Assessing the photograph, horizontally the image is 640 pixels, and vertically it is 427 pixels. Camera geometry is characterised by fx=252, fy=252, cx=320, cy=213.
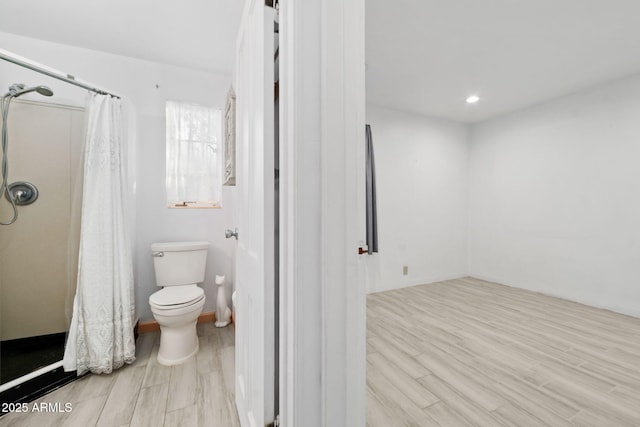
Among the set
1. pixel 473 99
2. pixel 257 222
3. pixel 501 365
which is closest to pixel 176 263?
pixel 257 222

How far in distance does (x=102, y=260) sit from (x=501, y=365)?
9.07 feet

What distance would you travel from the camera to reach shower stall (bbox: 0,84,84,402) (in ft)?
4.99

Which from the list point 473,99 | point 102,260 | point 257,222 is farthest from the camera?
point 473,99

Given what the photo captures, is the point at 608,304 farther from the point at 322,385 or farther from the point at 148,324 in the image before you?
the point at 148,324

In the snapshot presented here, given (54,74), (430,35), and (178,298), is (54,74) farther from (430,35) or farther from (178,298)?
(430,35)

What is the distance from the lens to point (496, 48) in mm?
2143

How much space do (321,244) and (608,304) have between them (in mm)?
3815

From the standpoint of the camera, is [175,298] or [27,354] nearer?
[27,354]

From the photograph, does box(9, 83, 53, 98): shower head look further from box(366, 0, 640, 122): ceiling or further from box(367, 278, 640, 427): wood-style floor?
box(367, 278, 640, 427): wood-style floor

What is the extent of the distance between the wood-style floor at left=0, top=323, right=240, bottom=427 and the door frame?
2.97 feet

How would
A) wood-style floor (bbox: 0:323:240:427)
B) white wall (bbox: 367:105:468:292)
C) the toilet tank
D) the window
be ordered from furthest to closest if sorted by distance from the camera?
1. white wall (bbox: 367:105:468:292)
2. the window
3. the toilet tank
4. wood-style floor (bbox: 0:323:240:427)

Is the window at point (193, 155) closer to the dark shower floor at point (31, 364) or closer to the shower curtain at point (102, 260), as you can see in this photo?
the shower curtain at point (102, 260)

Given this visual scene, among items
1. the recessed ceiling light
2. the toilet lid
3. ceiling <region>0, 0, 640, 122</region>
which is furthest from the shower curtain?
the recessed ceiling light

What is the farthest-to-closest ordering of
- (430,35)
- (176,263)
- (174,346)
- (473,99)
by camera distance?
(473,99) → (176,263) → (430,35) → (174,346)
